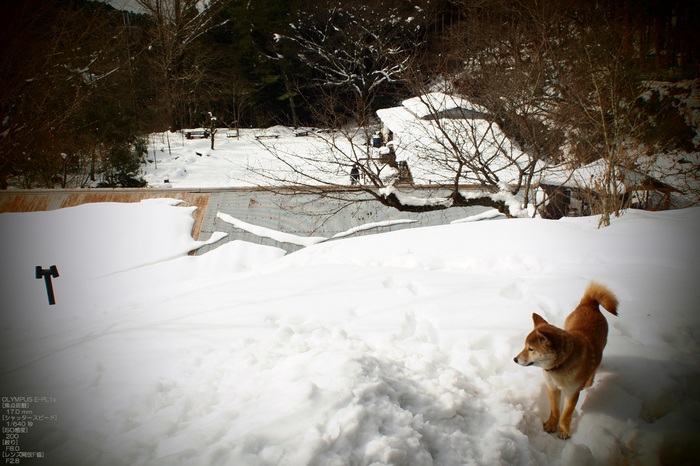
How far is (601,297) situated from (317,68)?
18001 millimetres

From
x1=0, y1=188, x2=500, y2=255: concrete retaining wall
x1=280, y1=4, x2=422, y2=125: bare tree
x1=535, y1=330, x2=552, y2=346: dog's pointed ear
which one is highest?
x1=280, y1=4, x2=422, y2=125: bare tree

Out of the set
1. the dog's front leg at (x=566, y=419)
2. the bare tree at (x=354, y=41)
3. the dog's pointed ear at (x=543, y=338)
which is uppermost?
the bare tree at (x=354, y=41)

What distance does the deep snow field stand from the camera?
1638mm

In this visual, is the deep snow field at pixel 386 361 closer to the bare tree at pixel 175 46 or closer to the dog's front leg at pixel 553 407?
the dog's front leg at pixel 553 407

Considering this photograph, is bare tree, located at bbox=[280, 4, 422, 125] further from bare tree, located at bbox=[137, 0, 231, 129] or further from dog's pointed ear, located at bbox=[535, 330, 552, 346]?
dog's pointed ear, located at bbox=[535, 330, 552, 346]

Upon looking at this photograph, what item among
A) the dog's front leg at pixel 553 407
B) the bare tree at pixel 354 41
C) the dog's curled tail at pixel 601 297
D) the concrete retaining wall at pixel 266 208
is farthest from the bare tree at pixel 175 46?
the dog's front leg at pixel 553 407

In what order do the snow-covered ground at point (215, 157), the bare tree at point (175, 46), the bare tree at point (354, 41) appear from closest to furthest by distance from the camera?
the snow-covered ground at point (215, 157) → the bare tree at point (354, 41) → the bare tree at point (175, 46)

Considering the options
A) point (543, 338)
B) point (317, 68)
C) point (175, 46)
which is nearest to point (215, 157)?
point (317, 68)

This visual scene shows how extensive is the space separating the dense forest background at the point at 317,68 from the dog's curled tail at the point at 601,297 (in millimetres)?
3571

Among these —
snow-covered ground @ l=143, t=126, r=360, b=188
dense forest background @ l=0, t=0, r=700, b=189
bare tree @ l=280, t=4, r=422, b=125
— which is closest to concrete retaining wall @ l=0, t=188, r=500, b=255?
dense forest background @ l=0, t=0, r=700, b=189

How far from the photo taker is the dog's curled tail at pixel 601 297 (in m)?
1.99

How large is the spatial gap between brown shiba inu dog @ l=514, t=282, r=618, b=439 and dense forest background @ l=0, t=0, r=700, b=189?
387 centimetres

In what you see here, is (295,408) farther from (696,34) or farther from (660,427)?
(696,34)

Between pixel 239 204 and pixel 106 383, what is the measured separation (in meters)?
6.68
